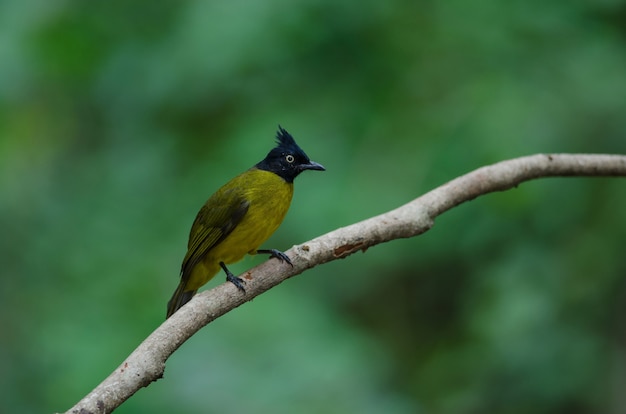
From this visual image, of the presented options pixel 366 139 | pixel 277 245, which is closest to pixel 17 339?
pixel 277 245

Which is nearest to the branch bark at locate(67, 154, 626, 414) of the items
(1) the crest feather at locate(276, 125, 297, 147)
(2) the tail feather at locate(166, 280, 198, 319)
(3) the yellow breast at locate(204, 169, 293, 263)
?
(3) the yellow breast at locate(204, 169, 293, 263)

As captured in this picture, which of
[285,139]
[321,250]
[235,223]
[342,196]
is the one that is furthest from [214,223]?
[342,196]

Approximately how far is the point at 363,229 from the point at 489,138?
1.73 m

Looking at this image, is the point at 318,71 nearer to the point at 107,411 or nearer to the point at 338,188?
the point at 338,188

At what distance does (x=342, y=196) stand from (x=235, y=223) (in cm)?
118

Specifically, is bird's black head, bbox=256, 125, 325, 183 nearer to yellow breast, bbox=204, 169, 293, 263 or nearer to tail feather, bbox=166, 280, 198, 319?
yellow breast, bbox=204, 169, 293, 263

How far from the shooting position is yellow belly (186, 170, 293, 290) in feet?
11.8

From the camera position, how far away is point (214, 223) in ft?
11.9

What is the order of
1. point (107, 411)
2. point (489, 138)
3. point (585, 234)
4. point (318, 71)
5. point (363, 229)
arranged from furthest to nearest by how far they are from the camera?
1. point (318, 71)
2. point (585, 234)
3. point (489, 138)
4. point (363, 229)
5. point (107, 411)

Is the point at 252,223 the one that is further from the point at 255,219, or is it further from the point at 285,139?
the point at 285,139

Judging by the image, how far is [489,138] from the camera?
4.42m

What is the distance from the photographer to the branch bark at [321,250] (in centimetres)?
219

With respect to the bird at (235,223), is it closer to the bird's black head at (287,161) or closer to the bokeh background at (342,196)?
the bird's black head at (287,161)

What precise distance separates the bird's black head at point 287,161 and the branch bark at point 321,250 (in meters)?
0.84
